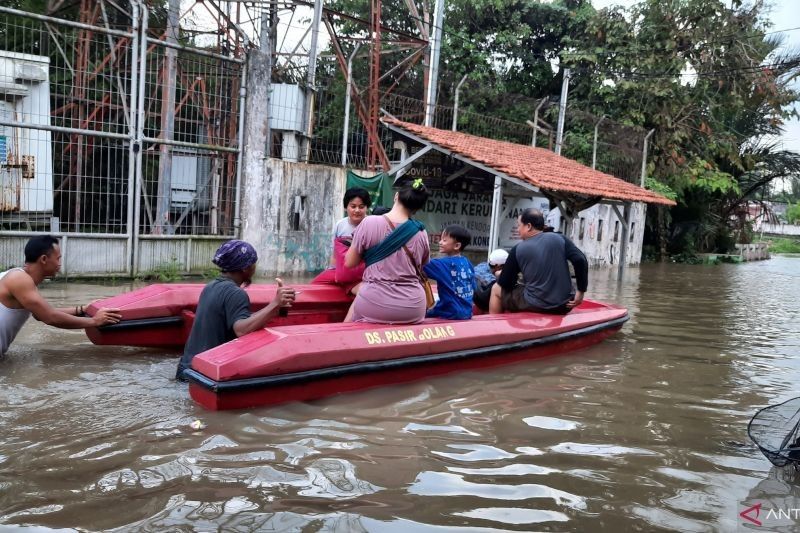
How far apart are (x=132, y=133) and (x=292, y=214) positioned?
2.94 metres

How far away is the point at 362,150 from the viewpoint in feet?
42.2

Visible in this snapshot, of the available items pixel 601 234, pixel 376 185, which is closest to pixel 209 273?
pixel 376 185

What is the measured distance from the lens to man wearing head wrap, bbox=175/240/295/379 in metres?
4.44

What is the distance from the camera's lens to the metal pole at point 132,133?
9133 millimetres

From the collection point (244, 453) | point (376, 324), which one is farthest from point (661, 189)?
point (244, 453)

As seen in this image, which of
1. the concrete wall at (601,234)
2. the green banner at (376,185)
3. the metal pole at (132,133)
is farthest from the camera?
the concrete wall at (601,234)

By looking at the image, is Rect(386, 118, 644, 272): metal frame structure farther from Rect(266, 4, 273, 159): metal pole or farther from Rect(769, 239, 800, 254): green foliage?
Rect(769, 239, 800, 254): green foliage

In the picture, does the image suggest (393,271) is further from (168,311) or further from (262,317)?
(168,311)

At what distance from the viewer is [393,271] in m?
4.89

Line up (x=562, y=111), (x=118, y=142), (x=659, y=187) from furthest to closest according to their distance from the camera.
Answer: (x=659, y=187)
(x=562, y=111)
(x=118, y=142)

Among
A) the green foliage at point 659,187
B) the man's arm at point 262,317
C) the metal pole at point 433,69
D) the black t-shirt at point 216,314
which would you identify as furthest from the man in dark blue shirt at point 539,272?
the green foliage at point 659,187

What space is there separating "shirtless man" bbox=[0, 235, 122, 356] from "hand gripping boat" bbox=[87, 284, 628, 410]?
48 centimetres

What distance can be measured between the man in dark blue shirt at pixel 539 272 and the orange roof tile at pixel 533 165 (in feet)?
15.0

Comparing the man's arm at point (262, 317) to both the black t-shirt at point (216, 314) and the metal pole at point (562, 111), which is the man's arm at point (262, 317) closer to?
the black t-shirt at point (216, 314)
